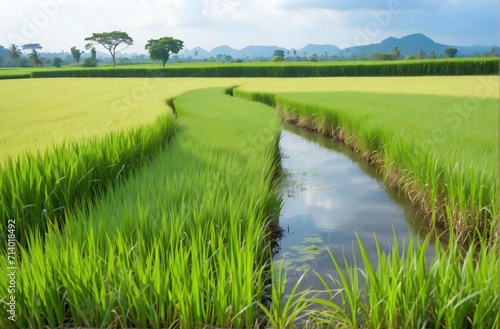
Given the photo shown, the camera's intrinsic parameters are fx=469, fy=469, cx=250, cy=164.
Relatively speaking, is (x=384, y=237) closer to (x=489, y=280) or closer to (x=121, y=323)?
(x=489, y=280)

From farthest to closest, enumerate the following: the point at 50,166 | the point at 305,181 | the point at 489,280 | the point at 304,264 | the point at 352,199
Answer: the point at 305,181 < the point at 352,199 < the point at 50,166 < the point at 304,264 < the point at 489,280

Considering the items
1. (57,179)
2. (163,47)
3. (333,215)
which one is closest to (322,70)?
(163,47)

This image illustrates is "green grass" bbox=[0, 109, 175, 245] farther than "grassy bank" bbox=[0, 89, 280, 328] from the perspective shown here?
Yes

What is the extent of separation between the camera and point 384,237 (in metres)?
4.29

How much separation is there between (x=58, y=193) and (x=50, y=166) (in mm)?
241

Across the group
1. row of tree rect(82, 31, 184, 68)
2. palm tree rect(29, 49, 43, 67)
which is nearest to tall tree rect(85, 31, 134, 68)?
row of tree rect(82, 31, 184, 68)

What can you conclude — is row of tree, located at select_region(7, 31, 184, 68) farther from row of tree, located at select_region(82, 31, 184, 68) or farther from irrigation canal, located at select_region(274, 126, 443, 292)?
irrigation canal, located at select_region(274, 126, 443, 292)

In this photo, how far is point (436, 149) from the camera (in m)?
5.12

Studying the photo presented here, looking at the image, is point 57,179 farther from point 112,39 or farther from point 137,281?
point 112,39

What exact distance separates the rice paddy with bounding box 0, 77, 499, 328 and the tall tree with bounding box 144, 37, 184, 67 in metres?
45.5

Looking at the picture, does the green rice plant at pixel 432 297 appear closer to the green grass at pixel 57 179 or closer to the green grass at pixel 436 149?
the green grass at pixel 436 149

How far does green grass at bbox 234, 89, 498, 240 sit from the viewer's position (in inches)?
158

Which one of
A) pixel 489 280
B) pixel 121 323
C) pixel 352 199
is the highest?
pixel 489 280

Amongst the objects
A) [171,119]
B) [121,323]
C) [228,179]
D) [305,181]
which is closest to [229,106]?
[171,119]
